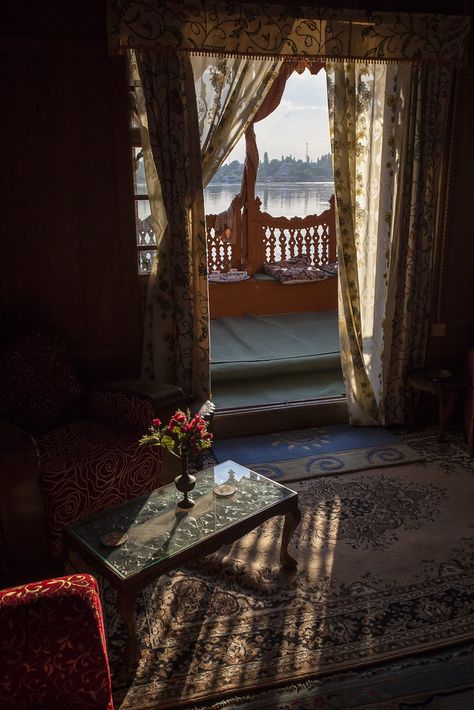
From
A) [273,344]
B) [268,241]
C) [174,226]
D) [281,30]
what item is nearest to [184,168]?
[174,226]

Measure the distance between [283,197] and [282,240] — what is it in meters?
0.69

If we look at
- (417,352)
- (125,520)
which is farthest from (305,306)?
(125,520)

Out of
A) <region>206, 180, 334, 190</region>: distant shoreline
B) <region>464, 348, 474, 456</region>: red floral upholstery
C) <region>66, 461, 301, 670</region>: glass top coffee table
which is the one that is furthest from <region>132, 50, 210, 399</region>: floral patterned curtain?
<region>206, 180, 334, 190</region>: distant shoreline

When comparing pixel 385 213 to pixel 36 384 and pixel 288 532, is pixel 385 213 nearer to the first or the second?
pixel 288 532

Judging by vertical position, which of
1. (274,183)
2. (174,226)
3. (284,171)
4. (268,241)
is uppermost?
(284,171)

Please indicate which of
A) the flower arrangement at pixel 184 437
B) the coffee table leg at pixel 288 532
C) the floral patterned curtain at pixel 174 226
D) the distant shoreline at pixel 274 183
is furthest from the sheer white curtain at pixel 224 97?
the distant shoreline at pixel 274 183

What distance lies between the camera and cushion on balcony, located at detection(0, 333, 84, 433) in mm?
3066

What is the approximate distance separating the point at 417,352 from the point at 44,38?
9.06 feet

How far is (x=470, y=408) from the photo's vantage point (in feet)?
12.6

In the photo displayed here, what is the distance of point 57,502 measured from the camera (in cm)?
261

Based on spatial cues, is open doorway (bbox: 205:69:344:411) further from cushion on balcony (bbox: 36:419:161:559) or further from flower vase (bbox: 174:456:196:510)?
flower vase (bbox: 174:456:196:510)

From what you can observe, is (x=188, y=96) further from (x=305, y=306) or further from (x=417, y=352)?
(x=305, y=306)

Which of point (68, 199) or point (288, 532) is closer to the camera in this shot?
point (288, 532)

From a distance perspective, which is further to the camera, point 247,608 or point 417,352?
point 417,352
